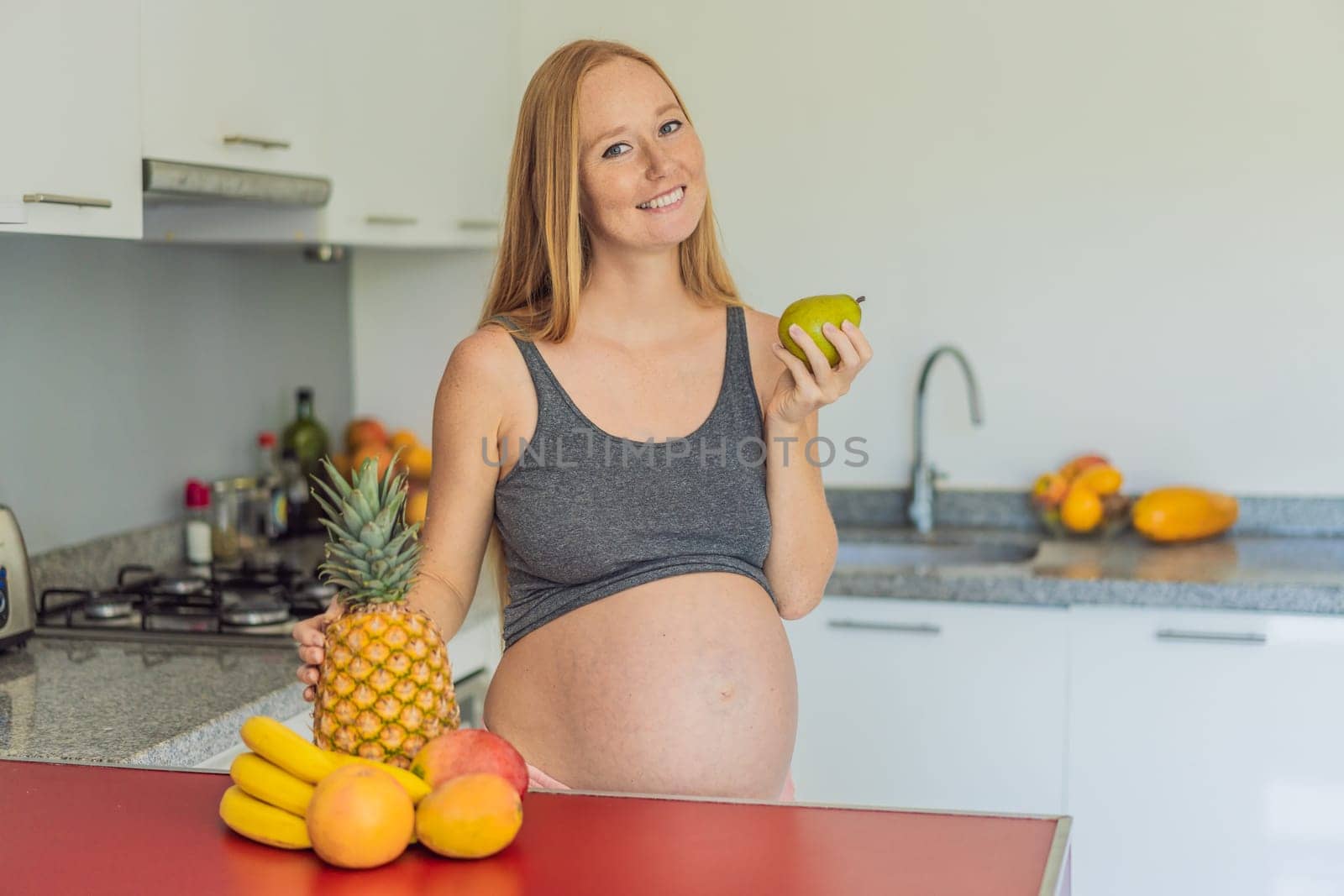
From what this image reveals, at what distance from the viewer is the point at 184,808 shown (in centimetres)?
128

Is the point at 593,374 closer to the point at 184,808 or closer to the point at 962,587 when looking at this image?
the point at 184,808

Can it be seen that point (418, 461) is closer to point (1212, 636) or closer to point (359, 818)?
point (1212, 636)

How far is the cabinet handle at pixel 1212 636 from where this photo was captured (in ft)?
8.32

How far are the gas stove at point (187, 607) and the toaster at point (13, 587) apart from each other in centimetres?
13

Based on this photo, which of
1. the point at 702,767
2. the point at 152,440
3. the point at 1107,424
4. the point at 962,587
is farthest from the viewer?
the point at 1107,424

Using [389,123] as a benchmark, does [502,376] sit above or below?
below

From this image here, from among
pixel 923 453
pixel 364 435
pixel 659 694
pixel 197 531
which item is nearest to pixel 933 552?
pixel 923 453

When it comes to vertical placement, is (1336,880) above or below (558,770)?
below

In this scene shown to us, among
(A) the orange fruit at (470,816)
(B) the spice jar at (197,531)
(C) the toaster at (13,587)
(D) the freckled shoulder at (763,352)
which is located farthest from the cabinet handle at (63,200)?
(A) the orange fruit at (470,816)

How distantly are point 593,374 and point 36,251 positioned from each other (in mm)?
1280

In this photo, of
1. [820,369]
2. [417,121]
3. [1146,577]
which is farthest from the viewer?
[417,121]

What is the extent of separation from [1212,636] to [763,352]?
1214 mm

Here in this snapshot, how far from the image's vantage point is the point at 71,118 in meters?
1.95

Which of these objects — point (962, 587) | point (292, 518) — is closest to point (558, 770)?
point (962, 587)
